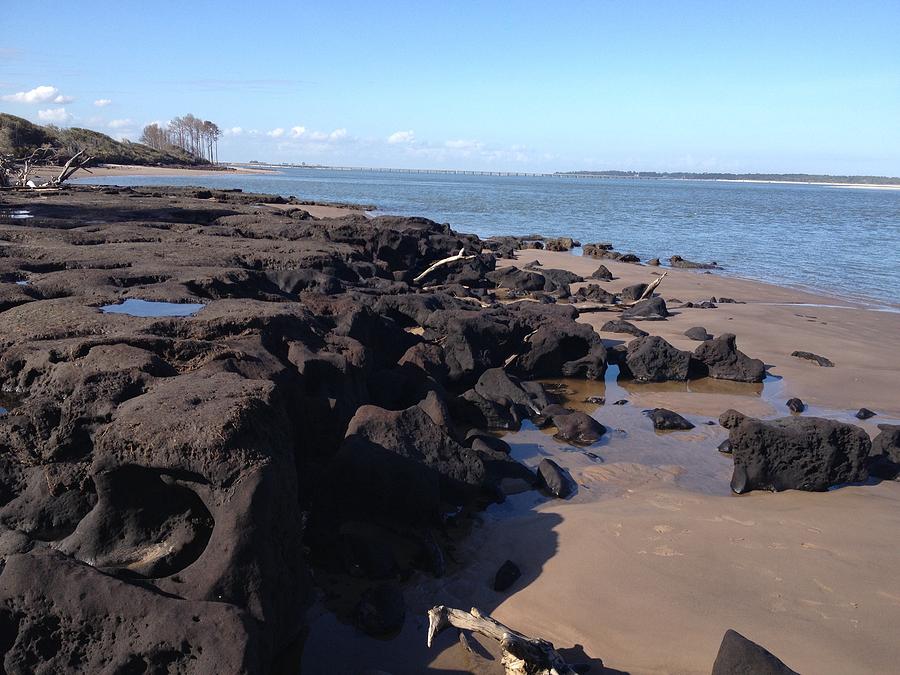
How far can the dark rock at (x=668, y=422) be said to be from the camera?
28.0ft

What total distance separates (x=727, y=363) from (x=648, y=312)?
13.9 ft

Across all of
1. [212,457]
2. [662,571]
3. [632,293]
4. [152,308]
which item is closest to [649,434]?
[662,571]

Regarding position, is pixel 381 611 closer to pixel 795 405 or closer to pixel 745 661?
pixel 745 661

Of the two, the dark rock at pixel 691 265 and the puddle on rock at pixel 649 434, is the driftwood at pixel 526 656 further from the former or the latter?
the dark rock at pixel 691 265

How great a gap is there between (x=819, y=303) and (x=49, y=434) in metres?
17.9

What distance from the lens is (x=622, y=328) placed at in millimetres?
13234

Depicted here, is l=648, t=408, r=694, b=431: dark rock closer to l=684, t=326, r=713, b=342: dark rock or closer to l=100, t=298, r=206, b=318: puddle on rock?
l=684, t=326, r=713, b=342: dark rock

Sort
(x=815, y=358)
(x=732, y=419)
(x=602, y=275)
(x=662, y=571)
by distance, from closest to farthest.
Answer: (x=662, y=571) < (x=732, y=419) < (x=815, y=358) < (x=602, y=275)

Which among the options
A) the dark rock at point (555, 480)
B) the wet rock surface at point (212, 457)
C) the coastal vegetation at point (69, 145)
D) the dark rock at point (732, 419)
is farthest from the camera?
the coastal vegetation at point (69, 145)

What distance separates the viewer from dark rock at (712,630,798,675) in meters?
3.50

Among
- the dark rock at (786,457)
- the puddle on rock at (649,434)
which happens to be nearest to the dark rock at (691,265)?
the puddle on rock at (649,434)

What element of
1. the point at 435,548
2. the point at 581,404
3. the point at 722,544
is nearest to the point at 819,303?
the point at 581,404

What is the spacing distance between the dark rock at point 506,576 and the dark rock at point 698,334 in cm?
892

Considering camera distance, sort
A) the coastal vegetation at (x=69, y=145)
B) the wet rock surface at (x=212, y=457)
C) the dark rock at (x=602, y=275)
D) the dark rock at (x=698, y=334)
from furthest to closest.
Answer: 1. the coastal vegetation at (x=69, y=145)
2. the dark rock at (x=602, y=275)
3. the dark rock at (x=698, y=334)
4. the wet rock surface at (x=212, y=457)
